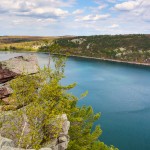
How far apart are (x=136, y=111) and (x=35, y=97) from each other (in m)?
78.0

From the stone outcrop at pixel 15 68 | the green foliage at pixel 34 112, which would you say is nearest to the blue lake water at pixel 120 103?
the stone outcrop at pixel 15 68

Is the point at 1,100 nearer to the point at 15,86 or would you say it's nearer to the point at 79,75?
the point at 15,86

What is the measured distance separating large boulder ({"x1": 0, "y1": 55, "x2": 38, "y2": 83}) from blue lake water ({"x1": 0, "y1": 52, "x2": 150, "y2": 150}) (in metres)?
42.4

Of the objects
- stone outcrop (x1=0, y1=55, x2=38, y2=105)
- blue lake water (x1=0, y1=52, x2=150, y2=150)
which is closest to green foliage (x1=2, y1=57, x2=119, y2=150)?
stone outcrop (x1=0, y1=55, x2=38, y2=105)

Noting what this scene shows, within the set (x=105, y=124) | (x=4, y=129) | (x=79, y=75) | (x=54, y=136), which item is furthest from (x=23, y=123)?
(x=79, y=75)

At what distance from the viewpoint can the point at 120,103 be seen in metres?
108

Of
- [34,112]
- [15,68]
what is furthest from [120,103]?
[34,112]

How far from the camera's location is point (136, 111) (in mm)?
98375

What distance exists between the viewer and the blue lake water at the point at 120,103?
73.6 meters

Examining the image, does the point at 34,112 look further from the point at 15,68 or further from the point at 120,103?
the point at 120,103

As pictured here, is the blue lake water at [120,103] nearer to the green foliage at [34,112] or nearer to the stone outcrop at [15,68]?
the stone outcrop at [15,68]

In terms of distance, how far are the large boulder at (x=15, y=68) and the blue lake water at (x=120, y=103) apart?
139 ft

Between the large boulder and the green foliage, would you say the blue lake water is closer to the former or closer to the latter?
the large boulder

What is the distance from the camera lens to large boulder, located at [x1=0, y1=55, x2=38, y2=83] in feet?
111
